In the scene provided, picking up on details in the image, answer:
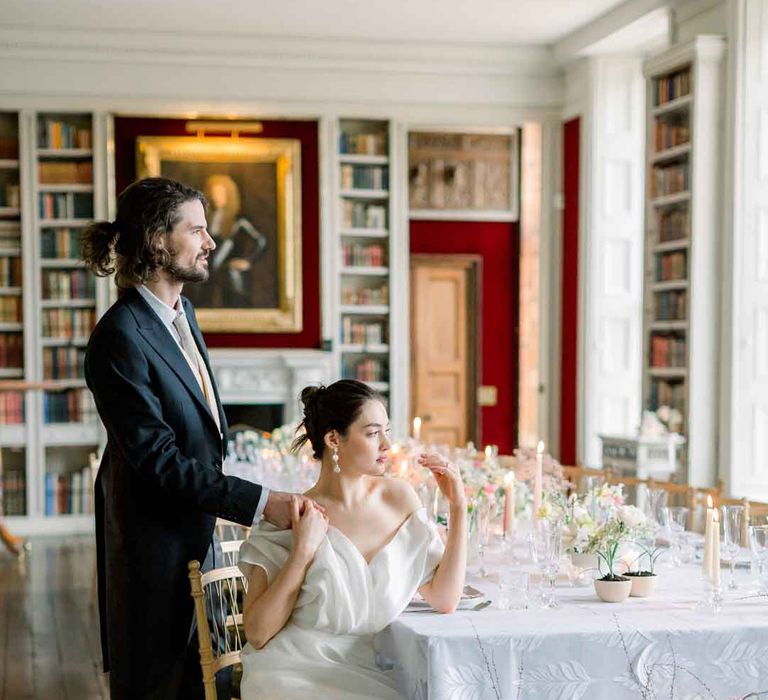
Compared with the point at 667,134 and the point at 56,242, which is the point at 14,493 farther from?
the point at 667,134

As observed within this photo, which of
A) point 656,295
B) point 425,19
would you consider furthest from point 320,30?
point 656,295

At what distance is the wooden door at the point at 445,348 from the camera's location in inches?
411

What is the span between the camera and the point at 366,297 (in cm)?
968

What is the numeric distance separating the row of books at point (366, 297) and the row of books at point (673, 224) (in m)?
2.64

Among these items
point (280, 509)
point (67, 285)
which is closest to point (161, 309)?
point (280, 509)

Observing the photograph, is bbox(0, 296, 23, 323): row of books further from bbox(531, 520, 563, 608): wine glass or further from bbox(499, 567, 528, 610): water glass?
bbox(499, 567, 528, 610): water glass

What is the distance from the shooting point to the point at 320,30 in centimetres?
899

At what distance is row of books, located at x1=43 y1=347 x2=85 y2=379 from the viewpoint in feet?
30.6

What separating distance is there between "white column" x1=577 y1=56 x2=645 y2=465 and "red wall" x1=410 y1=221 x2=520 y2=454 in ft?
4.17

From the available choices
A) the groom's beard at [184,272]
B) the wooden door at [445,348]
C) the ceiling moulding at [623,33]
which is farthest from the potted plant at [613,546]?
the wooden door at [445,348]

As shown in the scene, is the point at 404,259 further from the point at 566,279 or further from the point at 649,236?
the point at 649,236

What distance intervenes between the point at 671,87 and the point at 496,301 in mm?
3281

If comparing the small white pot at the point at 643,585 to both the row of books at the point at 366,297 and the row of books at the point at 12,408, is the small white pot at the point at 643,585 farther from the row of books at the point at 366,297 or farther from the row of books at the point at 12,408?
the row of books at the point at 12,408

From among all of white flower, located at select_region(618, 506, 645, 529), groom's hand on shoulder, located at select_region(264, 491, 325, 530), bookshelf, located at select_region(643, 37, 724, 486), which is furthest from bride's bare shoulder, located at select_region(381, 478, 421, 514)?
bookshelf, located at select_region(643, 37, 724, 486)
